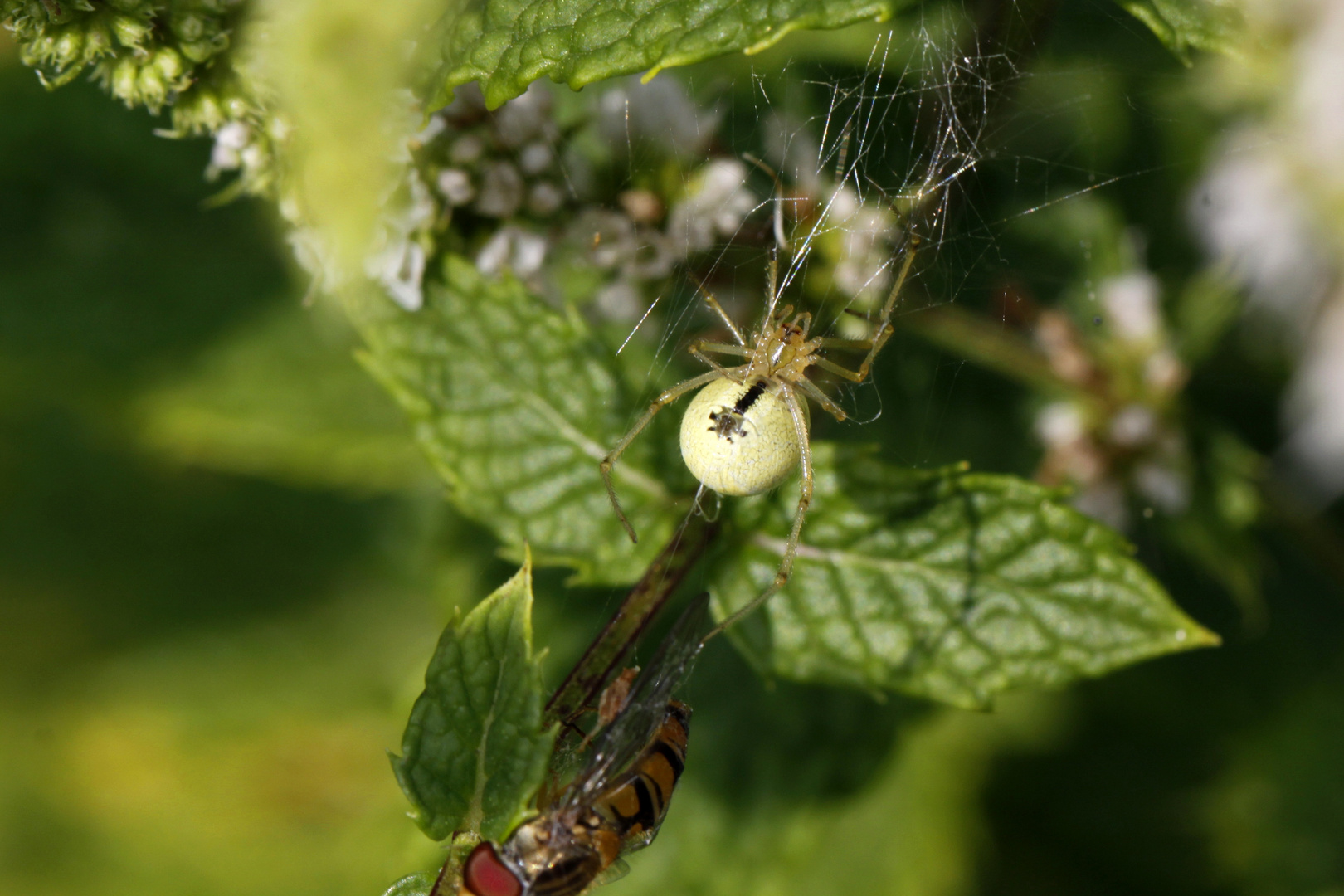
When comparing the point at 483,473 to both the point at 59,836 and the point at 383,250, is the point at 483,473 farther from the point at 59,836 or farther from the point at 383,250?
the point at 59,836

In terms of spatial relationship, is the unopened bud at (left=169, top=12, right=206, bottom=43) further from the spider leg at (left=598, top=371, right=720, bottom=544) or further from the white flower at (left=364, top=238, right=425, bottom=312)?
the spider leg at (left=598, top=371, right=720, bottom=544)

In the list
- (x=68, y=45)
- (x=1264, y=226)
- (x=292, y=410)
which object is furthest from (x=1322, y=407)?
(x=68, y=45)

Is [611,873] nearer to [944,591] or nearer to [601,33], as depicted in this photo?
[944,591]

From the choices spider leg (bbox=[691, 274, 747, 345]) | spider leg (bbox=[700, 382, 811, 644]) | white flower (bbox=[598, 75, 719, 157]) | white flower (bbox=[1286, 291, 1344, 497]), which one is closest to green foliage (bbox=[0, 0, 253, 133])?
white flower (bbox=[598, 75, 719, 157])

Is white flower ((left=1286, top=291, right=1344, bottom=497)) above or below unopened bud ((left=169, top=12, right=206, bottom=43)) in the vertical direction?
below

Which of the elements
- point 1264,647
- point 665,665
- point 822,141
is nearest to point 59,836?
point 665,665
